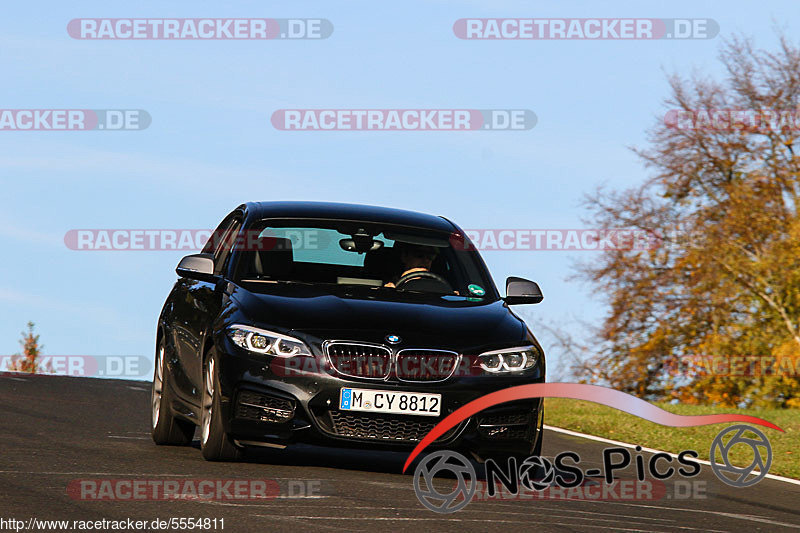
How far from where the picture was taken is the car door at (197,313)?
9.55 m

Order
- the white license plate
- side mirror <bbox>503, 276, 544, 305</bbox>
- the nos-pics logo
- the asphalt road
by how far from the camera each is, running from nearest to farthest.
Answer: the asphalt road → the nos-pics logo → the white license plate → side mirror <bbox>503, 276, 544, 305</bbox>

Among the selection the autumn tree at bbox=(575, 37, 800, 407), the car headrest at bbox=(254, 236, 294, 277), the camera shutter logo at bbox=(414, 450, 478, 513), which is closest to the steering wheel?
the car headrest at bbox=(254, 236, 294, 277)

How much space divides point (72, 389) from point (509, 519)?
10.2 meters

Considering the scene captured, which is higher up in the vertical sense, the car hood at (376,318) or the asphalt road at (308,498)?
the car hood at (376,318)

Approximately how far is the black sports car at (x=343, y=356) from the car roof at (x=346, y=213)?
1.04 ft

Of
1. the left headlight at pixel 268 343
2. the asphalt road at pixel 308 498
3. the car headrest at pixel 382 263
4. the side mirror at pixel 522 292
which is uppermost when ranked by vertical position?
the car headrest at pixel 382 263

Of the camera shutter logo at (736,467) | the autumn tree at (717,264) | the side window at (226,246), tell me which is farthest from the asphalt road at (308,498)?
the autumn tree at (717,264)

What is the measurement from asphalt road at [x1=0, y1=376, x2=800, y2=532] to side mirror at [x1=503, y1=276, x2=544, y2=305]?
4.82 feet

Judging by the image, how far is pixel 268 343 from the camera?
866 centimetres

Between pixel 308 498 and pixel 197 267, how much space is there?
104 inches

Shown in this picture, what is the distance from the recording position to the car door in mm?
9547

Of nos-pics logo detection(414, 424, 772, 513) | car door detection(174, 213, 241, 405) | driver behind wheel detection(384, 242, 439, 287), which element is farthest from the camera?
driver behind wheel detection(384, 242, 439, 287)

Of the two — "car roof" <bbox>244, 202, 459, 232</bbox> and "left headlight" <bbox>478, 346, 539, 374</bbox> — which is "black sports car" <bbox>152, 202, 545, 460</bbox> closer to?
"left headlight" <bbox>478, 346, 539, 374</bbox>

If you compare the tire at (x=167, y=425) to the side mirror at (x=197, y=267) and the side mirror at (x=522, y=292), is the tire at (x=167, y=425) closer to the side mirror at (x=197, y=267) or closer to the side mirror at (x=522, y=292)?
the side mirror at (x=197, y=267)
